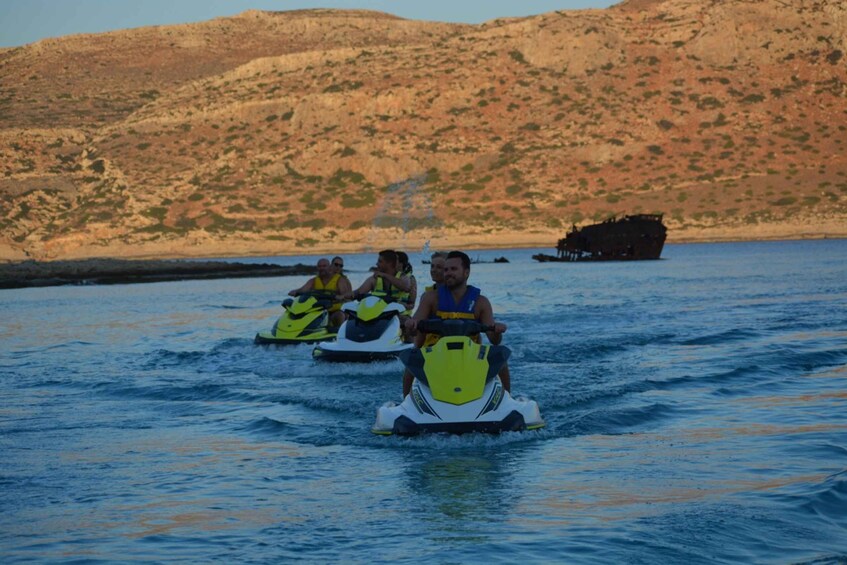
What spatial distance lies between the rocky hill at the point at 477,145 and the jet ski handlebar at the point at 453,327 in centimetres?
9928

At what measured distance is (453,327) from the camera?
1169cm

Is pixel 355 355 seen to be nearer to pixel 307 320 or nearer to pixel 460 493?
pixel 307 320

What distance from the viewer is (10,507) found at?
9289 mm

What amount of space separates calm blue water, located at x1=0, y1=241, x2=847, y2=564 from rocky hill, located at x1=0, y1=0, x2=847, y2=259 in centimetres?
9111

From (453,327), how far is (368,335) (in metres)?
6.89

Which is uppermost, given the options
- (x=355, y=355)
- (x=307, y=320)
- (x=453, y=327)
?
(x=453, y=327)

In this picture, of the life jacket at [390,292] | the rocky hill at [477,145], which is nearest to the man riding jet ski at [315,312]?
the life jacket at [390,292]

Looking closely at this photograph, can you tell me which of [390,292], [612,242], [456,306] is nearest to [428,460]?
[456,306]

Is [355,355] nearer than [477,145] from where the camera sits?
Yes

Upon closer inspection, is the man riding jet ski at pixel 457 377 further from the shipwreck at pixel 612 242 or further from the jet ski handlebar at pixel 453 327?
the shipwreck at pixel 612 242

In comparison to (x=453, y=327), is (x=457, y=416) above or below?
below

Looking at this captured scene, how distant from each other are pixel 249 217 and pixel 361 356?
100 m

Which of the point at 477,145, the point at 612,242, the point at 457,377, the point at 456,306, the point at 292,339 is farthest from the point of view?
the point at 477,145

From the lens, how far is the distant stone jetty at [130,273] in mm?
61156
